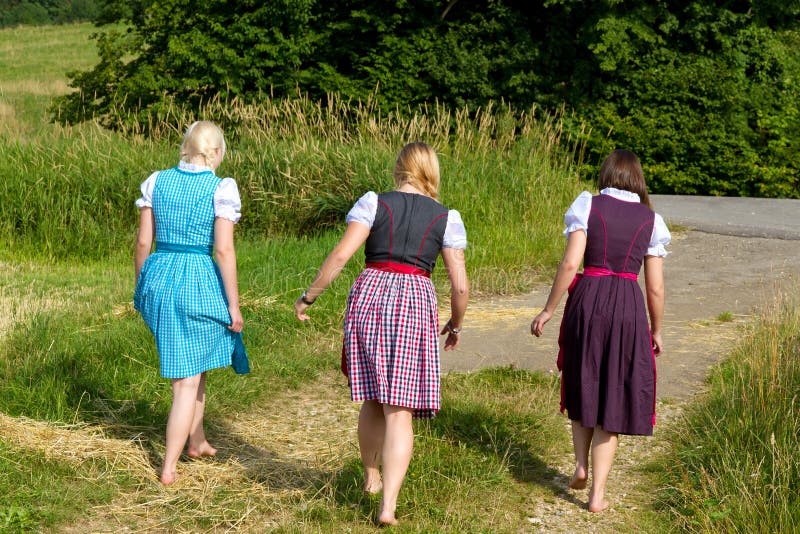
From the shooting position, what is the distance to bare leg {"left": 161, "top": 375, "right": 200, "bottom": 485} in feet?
16.1

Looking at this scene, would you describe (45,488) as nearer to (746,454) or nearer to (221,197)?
(221,197)

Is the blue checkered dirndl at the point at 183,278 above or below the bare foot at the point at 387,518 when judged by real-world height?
above

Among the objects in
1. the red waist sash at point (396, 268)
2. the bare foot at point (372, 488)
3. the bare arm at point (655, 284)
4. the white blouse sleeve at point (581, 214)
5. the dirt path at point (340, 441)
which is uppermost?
the white blouse sleeve at point (581, 214)

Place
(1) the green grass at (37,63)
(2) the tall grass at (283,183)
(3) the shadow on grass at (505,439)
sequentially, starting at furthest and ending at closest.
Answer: (1) the green grass at (37,63) → (2) the tall grass at (283,183) → (3) the shadow on grass at (505,439)

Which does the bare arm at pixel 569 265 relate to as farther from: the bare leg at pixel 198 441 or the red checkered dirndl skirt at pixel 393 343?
the bare leg at pixel 198 441

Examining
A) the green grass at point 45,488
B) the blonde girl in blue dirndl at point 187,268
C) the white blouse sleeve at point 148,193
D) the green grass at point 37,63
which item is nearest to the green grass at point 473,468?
the blonde girl in blue dirndl at point 187,268

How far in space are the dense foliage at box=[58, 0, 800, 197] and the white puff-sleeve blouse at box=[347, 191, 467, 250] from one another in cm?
1232

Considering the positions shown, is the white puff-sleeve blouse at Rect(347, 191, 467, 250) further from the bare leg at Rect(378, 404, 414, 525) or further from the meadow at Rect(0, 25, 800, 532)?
the meadow at Rect(0, 25, 800, 532)

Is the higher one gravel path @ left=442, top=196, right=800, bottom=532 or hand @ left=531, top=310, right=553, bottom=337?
hand @ left=531, top=310, right=553, bottom=337

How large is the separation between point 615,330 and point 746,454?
2.93 feet

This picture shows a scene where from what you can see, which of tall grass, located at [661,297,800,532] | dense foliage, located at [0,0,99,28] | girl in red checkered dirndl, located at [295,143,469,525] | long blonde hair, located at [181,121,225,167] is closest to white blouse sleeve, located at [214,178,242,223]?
long blonde hair, located at [181,121,225,167]

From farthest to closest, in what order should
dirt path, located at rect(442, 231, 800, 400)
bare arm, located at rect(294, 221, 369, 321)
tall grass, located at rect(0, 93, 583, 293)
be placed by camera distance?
tall grass, located at rect(0, 93, 583, 293), dirt path, located at rect(442, 231, 800, 400), bare arm, located at rect(294, 221, 369, 321)

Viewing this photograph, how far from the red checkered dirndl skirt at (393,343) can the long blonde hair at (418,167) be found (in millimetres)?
419

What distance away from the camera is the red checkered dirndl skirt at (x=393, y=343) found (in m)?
4.35
